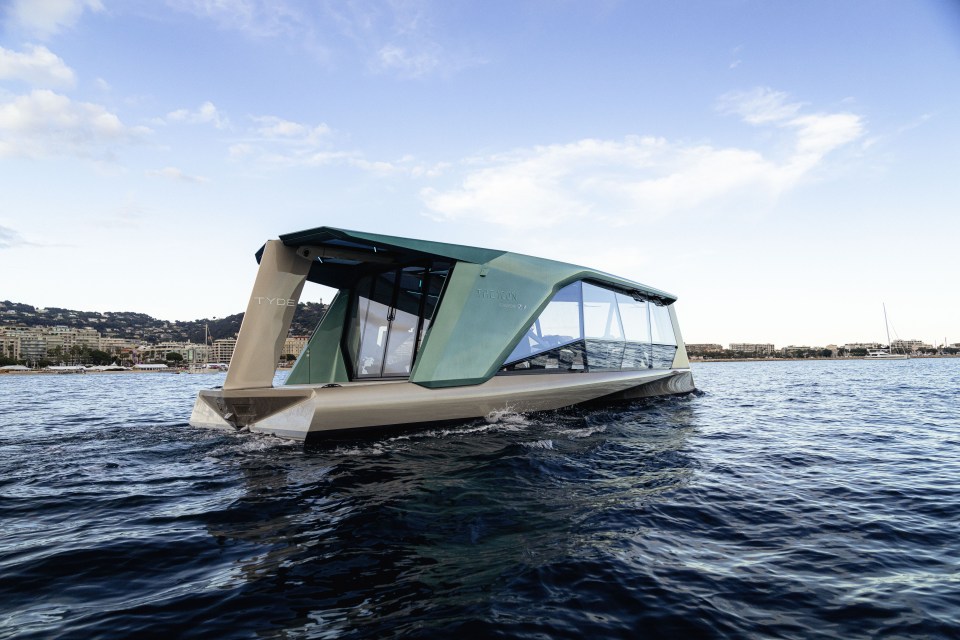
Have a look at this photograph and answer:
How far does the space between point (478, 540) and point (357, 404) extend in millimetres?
4658

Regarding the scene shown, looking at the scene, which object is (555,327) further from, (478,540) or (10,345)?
(10,345)

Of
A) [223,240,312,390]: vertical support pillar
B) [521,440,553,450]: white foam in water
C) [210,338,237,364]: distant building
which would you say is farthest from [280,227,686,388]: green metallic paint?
[210,338,237,364]: distant building

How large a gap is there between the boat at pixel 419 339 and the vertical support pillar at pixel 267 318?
18 mm

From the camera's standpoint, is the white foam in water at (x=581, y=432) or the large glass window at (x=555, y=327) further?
the large glass window at (x=555, y=327)

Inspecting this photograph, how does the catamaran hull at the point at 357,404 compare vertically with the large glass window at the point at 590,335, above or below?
below

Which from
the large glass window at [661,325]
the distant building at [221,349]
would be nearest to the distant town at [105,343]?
the distant building at [221,349]

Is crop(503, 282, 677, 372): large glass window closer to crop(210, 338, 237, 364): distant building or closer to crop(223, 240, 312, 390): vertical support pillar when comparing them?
crop(223, 240, 312, 390): vertical support pillar

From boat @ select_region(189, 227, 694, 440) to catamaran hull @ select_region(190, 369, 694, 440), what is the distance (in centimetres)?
2

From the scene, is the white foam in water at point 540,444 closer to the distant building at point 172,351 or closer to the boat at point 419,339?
the boat at point 419,339

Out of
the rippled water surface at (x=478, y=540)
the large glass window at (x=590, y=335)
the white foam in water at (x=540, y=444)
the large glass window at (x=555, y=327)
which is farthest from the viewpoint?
the large glass window at (x=590, y=335)

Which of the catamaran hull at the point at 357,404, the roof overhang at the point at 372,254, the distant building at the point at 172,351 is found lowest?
the catamaran hull at the point at 357,404

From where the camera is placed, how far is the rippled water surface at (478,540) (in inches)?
119

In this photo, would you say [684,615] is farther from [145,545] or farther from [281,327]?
[281,327]

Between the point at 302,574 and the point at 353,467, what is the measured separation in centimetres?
329
